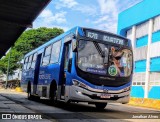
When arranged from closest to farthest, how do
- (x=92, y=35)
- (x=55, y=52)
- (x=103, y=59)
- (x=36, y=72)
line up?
1. (x=103, y=59)
2. (x=92, y=35)
3. (x=55, y=52)
4. (x=36, y=72)

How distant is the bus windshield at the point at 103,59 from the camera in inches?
580

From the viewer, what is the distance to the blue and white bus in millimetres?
14516

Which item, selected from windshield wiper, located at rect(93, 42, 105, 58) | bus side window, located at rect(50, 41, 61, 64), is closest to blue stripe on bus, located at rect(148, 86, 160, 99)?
bus side window, located at rect(50, 41, 61, 64)

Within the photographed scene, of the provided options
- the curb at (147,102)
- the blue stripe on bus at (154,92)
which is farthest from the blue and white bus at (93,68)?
the blue stripe on bus at (154,92)

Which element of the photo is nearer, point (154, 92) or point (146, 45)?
point (154, 92)

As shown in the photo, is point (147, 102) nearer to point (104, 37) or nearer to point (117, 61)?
point (117, 61)

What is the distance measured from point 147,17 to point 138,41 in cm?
459

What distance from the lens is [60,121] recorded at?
1121 cm

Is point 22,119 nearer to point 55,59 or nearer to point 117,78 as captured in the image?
point 117,78

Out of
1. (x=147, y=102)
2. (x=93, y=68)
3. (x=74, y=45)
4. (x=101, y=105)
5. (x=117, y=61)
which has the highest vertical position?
(x=74, y=45)

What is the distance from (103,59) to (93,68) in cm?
63

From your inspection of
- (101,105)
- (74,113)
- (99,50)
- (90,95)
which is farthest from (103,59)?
(101,105)

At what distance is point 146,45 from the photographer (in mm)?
44719

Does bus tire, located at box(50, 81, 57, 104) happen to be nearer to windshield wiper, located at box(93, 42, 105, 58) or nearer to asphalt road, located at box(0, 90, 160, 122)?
asphalt road, located at box(0, 90, 160, 122)
